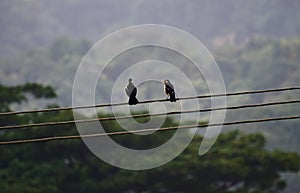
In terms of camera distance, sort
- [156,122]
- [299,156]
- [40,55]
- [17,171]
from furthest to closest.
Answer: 1. [40,55]
2. [156,122]
3. [299,156]
4. [17,171]

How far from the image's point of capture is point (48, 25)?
16488cm

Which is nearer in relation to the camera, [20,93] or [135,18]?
[20,93]

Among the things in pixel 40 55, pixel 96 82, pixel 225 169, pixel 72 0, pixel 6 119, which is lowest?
pixel 225 169

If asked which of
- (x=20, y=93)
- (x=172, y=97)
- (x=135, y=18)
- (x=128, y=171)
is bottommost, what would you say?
(x=172, y=97)

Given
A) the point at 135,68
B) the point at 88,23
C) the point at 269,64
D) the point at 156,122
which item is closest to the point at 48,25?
the point at 88,23

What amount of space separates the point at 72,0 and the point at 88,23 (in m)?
7.28

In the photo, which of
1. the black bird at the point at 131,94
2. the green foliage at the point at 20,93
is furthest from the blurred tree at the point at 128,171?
the black bird at the point at 131,94

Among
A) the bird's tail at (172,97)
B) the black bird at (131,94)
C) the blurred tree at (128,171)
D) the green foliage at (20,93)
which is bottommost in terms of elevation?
the bird's tail at (172,97)

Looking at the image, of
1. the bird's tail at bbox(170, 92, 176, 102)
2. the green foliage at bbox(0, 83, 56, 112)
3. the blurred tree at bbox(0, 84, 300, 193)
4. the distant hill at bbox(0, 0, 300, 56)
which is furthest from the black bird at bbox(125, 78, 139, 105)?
the distant hill at bbox(0, 0, 300, 56)

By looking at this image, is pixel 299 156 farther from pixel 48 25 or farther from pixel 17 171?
pixel 48 25

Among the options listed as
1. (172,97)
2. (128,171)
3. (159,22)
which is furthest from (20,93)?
(159,22)

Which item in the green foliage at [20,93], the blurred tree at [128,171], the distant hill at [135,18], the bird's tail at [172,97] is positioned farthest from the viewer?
the distant hill at [135,18]

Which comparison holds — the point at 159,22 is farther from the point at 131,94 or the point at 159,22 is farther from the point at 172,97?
the point at 172,97

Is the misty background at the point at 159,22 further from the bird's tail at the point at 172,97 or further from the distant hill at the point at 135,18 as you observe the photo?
the bird's tail at the point at 172,97
